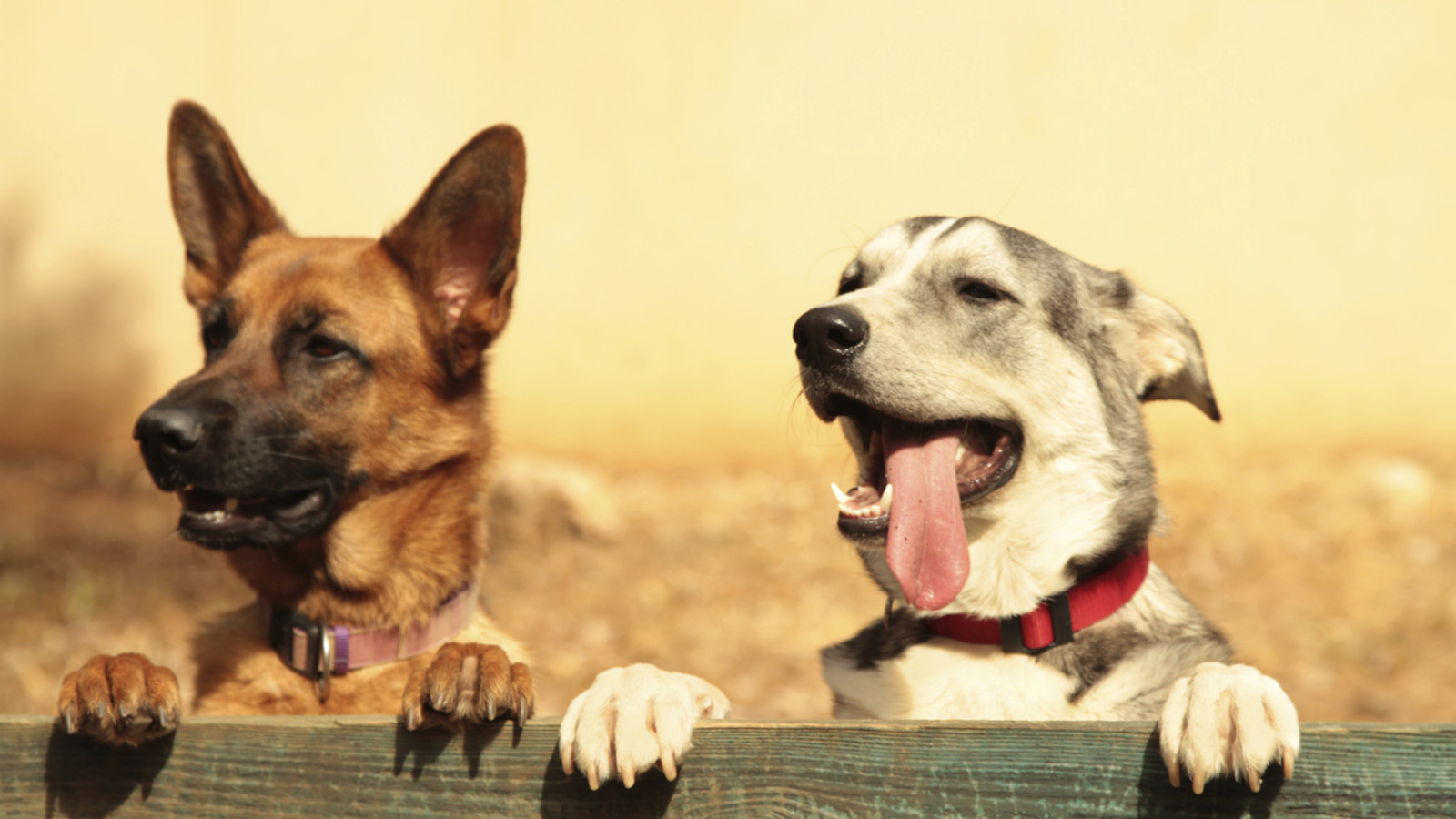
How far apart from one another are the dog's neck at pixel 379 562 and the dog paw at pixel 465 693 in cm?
99

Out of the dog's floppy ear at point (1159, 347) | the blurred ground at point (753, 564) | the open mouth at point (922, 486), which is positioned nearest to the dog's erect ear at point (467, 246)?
the open mouth at point (922, 486)

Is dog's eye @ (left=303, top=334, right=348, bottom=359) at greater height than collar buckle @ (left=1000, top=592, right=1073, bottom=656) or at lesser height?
greater

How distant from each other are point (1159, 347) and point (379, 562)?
224 centimetres

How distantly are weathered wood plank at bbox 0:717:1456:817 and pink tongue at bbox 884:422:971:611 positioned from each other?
2.27 ft

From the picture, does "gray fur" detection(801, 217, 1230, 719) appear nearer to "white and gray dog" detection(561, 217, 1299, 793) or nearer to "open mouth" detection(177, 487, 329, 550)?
"white and gray dog" detection(561, 217, 1299, 793)

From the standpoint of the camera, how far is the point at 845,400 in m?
2.82

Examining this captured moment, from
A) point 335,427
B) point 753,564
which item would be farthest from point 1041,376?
point 753,564

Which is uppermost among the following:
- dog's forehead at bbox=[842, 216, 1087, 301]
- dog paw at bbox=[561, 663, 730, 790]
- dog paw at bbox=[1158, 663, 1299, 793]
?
dog's forehead at bbox=[842, 216, 1087, 301]

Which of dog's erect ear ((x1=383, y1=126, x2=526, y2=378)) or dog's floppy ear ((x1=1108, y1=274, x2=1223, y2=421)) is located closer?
dog's floppy ear ((x1=1108, y1=274, x2=1223, y2=421))

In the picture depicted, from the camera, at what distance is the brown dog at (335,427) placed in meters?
2.96

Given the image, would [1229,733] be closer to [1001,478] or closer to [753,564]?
[1001,478]

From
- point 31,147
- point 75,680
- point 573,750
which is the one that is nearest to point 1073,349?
point 573,750

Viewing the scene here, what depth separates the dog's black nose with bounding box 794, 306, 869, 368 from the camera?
8.90 ft

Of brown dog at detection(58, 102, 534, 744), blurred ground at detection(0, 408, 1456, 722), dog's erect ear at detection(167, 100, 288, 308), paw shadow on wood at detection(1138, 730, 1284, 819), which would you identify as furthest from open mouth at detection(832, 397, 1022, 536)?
blurred ground at detection(0, 408, 1456, 722)
